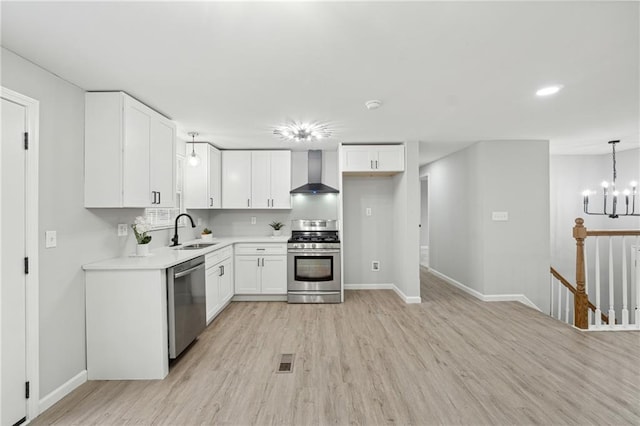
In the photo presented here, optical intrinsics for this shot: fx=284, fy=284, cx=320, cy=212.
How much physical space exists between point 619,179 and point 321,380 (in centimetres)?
653

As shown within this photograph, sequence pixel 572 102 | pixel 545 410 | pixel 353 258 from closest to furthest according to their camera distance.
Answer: pixel 545 410 → pixel 572 102 → pixel 353 258

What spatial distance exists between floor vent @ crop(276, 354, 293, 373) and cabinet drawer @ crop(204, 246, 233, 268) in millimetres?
1448

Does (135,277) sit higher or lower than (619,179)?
lower

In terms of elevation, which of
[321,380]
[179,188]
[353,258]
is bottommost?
[321,380]

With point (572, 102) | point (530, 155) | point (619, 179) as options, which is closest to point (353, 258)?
point (530, 155)

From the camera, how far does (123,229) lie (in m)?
2.90

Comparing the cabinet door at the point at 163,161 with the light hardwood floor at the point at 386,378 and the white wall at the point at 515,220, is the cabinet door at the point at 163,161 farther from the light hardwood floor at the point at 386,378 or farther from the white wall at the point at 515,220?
the white wall at the point at 515,220

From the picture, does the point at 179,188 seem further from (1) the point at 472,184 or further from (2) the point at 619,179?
(2) the point at 619,179

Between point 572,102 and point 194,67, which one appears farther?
point 572,102

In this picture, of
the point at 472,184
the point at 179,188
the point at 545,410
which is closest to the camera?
the point at 545,410

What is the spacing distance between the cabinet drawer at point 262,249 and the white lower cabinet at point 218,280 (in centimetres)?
17

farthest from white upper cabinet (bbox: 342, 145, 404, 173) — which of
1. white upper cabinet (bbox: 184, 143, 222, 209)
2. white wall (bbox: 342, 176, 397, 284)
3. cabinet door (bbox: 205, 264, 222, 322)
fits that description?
cabinet door (bbox: 205, 264, 222, 322)

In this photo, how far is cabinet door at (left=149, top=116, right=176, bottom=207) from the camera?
292cm

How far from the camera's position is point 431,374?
8.00ft
